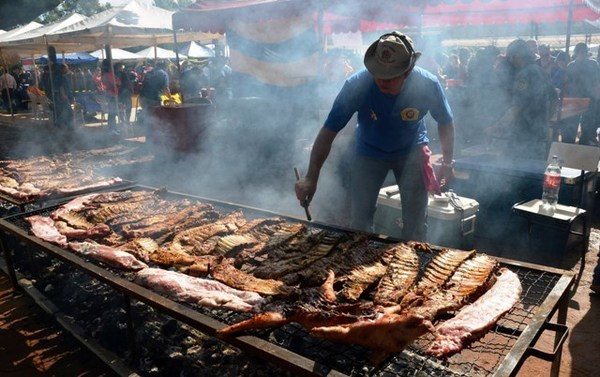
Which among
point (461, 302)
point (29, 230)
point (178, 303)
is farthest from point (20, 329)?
point (461, 302)

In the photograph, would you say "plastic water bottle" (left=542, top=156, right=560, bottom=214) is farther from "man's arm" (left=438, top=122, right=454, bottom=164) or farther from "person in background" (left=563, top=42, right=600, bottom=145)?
"person in background" (left=563, top=42, right=600, bottom=145)

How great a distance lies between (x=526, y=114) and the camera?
6941 millimetres

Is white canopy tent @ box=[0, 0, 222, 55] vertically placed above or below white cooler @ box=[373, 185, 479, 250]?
above

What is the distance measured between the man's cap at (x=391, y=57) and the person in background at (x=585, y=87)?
8247mm

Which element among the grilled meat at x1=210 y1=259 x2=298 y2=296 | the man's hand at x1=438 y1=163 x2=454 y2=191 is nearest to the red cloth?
the man's hand at x1=438 y1=163 x2=454 y2=191

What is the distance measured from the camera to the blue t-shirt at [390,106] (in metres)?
3.94

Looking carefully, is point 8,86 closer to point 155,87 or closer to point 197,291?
point 155,87

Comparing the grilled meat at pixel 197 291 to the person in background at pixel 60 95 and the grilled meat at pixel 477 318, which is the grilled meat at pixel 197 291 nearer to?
the grilled meat at pixel 477 318

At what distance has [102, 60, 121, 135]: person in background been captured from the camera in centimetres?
1648

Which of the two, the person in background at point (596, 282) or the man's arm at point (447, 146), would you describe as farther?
the person in background at point (596, 282)

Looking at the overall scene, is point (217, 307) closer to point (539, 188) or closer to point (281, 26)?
point (539, 188)

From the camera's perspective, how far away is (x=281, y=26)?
1105 centimetres

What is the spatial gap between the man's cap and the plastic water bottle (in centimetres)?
286

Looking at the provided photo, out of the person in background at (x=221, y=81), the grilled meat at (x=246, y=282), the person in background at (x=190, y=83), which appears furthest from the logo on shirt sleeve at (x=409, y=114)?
the person in background at (x=190, y=83)
